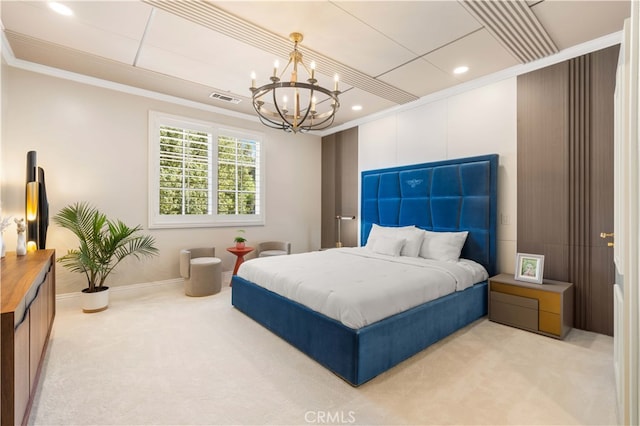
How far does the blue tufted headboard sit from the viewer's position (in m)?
3.60

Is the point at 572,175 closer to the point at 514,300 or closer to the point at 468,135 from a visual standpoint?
the point at 468,135

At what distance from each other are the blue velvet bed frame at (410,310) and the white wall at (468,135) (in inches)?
6.1

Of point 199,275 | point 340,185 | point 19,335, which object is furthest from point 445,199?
point 19,335

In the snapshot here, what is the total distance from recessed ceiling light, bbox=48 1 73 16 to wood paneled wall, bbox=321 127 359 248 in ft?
13.5

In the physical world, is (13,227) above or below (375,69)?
below

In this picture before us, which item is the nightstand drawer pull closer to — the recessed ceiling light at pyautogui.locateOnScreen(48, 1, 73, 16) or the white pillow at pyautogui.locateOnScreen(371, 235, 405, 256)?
the white pillow at pyautogui.locateOnScreen(371, 235, 405, 256)

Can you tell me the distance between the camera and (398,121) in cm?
480

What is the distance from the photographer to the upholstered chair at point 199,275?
406 centimetres

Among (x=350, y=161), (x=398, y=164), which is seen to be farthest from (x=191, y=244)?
(x=398, y=164)

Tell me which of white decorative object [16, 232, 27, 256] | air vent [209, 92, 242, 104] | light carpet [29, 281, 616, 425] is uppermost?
air vent [209, 92, 242, 104]

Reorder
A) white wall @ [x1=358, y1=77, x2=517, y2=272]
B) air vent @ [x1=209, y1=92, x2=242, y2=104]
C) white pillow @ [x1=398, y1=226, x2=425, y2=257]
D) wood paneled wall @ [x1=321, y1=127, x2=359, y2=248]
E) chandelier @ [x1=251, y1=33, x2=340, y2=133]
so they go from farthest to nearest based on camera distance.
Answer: wood paneled wall @ [x1=321, y1=127, x2=359, y2=248] → air vent @ [x1=209, y1=92, x2=242, y2=104] → white pillow @ [x1=398, y1=226, x2=425, y2=257] → white wall @ [x1=358, y1=77, x2=517, y2=272] → chandelier @ [x1=251, y1=33, x2=340, y2=133]

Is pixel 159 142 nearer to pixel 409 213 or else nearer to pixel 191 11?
pixel 191 11

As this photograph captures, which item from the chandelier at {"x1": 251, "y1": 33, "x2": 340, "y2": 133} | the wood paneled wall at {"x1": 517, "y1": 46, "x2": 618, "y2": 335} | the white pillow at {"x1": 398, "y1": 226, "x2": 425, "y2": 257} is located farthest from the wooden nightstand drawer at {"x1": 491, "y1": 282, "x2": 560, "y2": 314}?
the chandelier at {"x1": 251, "y1": 33, "x2": 340, "y2": 133}

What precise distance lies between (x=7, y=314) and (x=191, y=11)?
245cm
